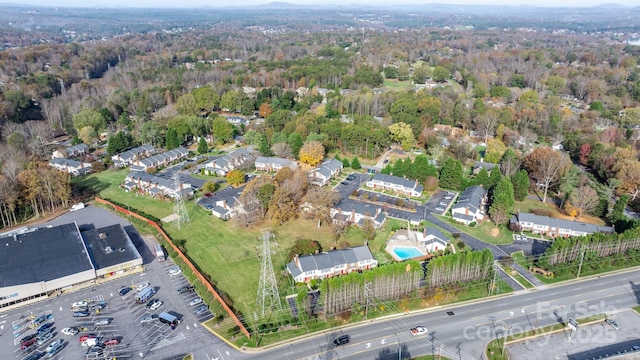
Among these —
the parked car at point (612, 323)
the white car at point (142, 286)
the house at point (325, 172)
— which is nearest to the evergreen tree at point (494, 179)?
the house at point (325, 172)

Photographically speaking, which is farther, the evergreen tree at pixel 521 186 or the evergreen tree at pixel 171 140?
the evergreen tree at pixel 171 140

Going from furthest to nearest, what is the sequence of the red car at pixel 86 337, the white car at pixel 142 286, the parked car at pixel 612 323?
the white car at pixel 142 286 → the parked car at pixel 612 323 → the red car at pixel 86 337

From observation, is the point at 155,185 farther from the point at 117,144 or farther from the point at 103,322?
the point at 103,322

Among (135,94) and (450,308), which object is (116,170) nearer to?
(135,94)

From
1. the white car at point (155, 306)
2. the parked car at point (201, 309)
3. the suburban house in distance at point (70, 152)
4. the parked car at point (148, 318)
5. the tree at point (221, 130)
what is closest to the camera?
the parked car at point (148, 318)

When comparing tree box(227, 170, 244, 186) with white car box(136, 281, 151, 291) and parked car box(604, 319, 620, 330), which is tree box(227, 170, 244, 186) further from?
parked car box(604, 319, 620, 330)

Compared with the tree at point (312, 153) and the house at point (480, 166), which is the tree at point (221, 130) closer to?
the tree at point (312, 153)

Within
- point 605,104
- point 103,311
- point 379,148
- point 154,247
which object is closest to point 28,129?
point 154,247

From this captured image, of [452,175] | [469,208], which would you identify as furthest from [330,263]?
[452,175]
